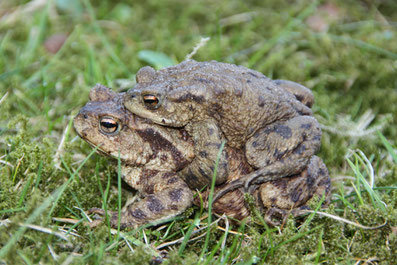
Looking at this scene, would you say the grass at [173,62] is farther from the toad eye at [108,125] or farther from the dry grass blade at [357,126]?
the toad eye at [108,125]

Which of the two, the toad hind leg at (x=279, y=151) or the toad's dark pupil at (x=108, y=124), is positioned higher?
the toad's dark pupil at (x=108, y=124)

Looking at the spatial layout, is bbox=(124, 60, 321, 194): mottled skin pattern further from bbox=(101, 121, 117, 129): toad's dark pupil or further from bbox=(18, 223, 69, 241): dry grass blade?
bbox=(18, 223, 69, 241): dry grass blade

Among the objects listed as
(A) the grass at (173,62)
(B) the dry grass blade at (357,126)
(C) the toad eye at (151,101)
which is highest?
(C) the toad eye at (151,101)

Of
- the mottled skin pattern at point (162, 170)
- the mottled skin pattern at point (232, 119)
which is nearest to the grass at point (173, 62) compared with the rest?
the mottled skin pattern at point (162, 170)

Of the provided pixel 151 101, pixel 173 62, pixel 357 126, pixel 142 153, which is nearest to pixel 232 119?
pixel 151 101

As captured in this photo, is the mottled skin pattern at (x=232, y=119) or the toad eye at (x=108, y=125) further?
the toad eye at (x=108, y=125)

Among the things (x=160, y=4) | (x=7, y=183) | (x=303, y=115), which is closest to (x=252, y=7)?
(x=160, y=4)

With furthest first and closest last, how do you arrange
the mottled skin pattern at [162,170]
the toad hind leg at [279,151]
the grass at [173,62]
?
the mottled skin pattern at [162,170] < the toad hind leg at [279,151] < the grass at [173,62]

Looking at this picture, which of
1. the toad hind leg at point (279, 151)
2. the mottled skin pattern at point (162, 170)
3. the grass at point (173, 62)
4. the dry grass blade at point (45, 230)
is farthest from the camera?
the mottled skin pattern at point (162, 170)

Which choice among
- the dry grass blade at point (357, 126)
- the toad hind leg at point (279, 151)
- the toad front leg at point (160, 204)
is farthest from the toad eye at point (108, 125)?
the dry grass blade at point (357, 126)
